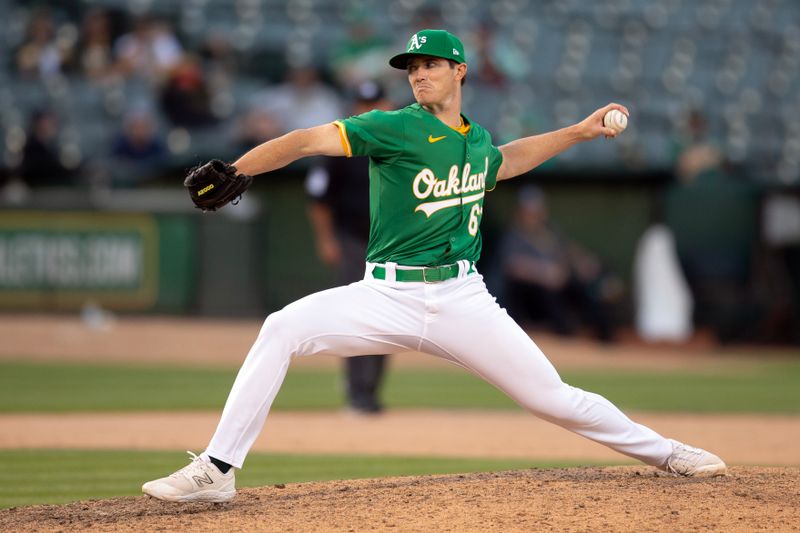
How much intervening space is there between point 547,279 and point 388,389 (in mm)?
3432

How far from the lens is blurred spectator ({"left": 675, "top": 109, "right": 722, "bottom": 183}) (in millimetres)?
14367

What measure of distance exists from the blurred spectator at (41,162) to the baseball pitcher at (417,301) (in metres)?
9.59

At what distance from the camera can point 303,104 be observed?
14797 millimetres

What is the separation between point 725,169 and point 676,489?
10.7 m

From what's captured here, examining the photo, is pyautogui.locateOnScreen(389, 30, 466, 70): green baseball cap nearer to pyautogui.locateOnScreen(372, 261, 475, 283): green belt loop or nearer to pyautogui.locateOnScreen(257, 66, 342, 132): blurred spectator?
pyautogui.locateOnScreen(372, 261, 475, 283): green belt loop

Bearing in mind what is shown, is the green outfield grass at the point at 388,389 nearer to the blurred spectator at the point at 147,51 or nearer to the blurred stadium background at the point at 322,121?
the blurred stadium background at the point at 322,121

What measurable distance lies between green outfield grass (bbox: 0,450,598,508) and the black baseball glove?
180cm

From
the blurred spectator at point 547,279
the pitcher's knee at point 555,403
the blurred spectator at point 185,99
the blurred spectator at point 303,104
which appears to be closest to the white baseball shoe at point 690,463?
the pitcher's knee at point 555,403

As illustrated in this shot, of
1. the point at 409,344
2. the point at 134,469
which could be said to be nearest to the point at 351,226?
the point at 134,469

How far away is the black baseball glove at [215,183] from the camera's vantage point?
4.51m

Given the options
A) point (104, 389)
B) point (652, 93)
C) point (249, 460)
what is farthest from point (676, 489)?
point (652, 93)

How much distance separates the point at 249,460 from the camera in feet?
23.1

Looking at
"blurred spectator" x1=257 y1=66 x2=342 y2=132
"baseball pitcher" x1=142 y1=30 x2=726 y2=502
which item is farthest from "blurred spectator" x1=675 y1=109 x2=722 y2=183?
"baseball pitcher" x1=142 y1=30 x2=726 y2=502

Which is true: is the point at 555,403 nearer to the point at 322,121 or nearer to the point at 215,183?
the point at 215,183
